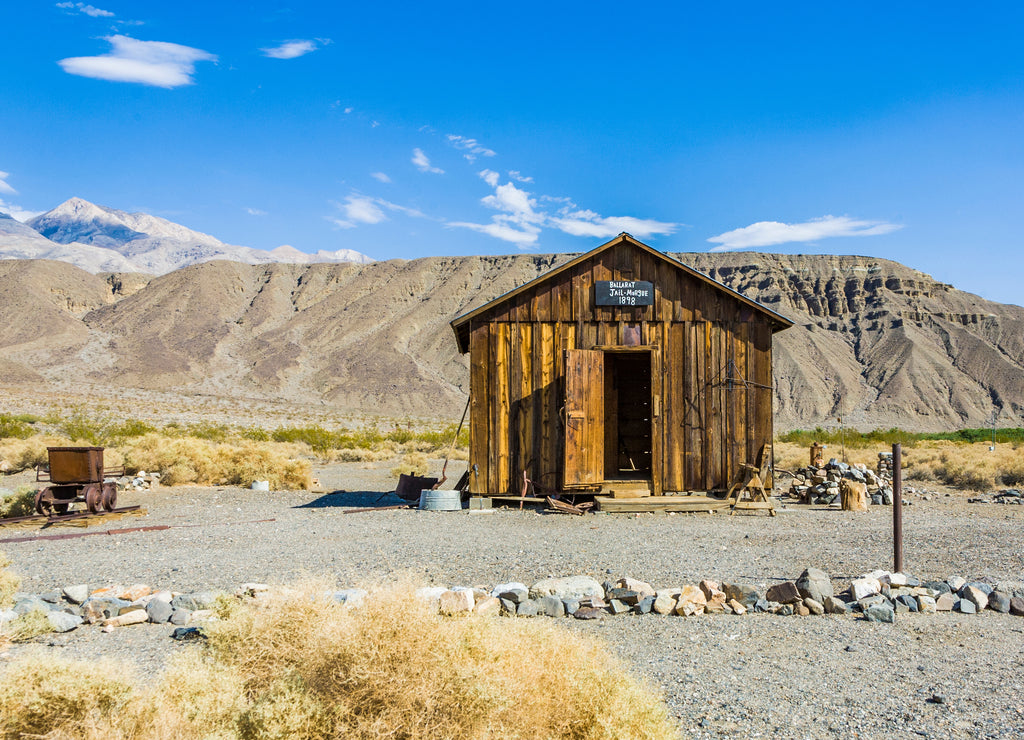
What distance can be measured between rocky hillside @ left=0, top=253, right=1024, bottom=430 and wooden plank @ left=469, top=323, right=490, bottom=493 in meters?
45.9

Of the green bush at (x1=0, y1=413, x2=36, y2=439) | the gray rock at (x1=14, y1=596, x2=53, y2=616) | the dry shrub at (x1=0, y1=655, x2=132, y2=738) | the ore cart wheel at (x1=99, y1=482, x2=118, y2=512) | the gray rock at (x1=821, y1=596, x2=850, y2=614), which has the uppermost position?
the green bush at (x1=0, y1=413, x2=36, y2=439)

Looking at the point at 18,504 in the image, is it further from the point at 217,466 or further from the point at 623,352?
the point at 623,352

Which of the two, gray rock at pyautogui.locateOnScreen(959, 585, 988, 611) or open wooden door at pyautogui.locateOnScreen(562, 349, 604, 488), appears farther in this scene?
open wooden door at pyautogui.locateOnScreen(562, 349, 604, 488)

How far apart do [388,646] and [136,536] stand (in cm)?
888

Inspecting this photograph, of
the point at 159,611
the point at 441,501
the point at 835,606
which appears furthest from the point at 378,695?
the point at 441,501

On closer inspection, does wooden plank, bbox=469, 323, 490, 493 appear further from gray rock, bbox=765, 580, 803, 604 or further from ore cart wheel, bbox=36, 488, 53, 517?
gray rock, bbox=765, 580, 803, 604

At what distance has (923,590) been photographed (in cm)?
654

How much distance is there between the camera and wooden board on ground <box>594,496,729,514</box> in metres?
12.5

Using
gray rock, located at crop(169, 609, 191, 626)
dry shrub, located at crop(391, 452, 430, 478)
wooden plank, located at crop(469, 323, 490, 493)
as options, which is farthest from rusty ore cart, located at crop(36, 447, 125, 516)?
dry shrub, located at crop(391, 452, 430, 478)

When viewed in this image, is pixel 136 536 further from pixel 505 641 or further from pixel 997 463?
pixel 997 463

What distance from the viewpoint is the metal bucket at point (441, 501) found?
41.7ft

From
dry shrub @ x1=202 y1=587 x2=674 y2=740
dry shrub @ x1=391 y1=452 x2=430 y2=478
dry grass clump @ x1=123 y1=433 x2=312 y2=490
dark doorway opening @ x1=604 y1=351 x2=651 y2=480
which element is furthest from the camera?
dry shrub @ x1=391 y1=452 x2=430 y2=478

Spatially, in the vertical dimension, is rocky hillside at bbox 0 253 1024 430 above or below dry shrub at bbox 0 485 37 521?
above

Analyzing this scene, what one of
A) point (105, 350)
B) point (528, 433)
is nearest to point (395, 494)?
point (528, 433)
